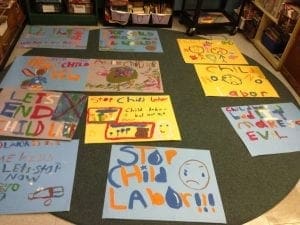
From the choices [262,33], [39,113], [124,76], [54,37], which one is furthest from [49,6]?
[262,33]

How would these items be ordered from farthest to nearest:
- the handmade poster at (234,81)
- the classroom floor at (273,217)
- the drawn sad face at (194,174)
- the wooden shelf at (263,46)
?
the wooden shelf at (263,46) < the handmade poster at (234,81) < the drawn sad face at (194,174) < the classroom floor at (273,217)

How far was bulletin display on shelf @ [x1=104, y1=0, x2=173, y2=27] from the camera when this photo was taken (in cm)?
210

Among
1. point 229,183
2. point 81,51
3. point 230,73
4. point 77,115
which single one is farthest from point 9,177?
point 230,73

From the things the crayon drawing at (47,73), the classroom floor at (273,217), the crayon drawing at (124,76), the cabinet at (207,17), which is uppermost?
the cabinet at (207,17)

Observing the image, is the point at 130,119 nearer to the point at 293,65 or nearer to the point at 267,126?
the point at 267,126

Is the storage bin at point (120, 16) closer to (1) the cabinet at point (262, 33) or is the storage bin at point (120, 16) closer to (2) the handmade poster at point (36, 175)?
(1) the cabinet at point (262, 33)

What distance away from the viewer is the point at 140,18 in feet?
6.98

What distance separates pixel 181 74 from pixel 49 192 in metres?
1.03

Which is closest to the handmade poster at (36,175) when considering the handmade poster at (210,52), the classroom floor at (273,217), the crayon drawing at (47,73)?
the classroom floor at (273,217)

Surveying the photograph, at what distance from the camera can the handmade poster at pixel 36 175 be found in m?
1.04

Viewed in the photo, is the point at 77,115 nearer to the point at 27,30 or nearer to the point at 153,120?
the point at 153,120

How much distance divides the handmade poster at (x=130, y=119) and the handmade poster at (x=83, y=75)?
9 centimetres

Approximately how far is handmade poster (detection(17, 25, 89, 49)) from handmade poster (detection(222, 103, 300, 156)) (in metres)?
1.07

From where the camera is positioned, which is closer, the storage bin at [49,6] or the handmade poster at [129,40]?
the handmade poster at [129,40]
